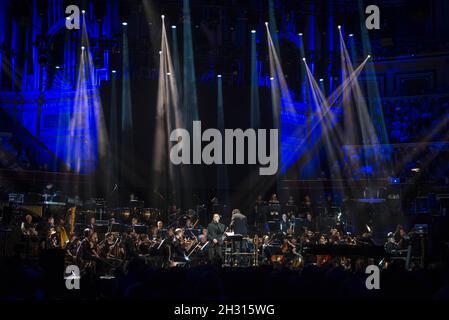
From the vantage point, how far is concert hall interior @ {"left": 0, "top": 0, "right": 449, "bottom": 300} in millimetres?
A: 22141

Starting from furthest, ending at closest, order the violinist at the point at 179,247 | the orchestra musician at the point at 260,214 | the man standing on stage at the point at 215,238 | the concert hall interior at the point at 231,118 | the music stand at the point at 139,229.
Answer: the orchestra musician at the point at 260,214 → the concert hall interior at the point at 231,118 → the man standing on stage at the point at 215,238 → the music stand at the point at 139,229 → the violinist at the point at 179,247

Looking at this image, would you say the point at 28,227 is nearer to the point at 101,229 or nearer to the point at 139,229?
the point at 101,229

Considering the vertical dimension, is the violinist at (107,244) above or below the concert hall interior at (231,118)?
below

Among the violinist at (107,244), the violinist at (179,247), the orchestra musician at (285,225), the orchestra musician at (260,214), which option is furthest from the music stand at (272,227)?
the violinist at (107,244)

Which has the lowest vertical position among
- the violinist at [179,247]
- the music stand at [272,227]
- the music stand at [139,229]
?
the violinist at [179,247]

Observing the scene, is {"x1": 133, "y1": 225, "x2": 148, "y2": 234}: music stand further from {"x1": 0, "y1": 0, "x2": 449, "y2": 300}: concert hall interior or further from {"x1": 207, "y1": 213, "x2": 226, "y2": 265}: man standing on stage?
{"x1": 207, "y1": 213, "x2": 226, "y2": 265}: man standing on stage

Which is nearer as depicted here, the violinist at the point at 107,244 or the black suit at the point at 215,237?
the violinist at the point at 107,244

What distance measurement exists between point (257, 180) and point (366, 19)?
8.73m

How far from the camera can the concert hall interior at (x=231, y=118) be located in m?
22.1

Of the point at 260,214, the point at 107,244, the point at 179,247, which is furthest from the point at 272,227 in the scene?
the point at 107,244

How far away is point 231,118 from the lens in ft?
82.5

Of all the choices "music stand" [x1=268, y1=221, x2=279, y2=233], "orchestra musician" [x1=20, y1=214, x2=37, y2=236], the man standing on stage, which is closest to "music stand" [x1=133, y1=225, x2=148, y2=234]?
the man standing on stage

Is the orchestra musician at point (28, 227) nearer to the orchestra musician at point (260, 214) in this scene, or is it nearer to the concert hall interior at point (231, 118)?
the concert hall interior at point (231, 118)
